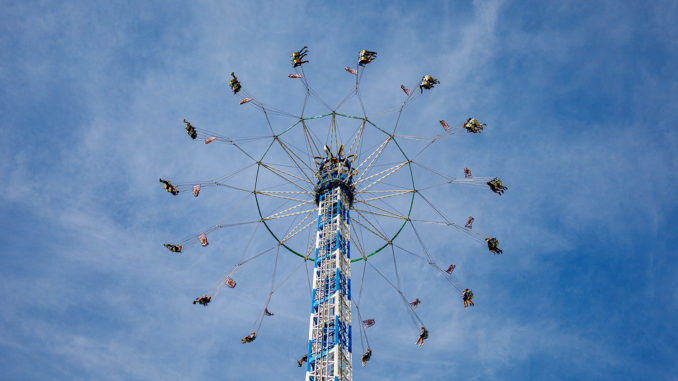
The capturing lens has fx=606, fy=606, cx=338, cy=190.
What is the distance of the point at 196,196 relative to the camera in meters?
60.2

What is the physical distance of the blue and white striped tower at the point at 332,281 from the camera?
4797 centimetres

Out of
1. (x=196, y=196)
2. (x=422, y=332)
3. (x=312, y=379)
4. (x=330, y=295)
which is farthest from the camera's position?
(x=196, y=196)

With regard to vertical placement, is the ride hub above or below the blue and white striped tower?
above

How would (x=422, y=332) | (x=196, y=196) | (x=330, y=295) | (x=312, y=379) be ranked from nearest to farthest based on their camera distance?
(x=312, y=379)
(x=330, y=295)
(x=422, y=332)
(x=196, y=196)

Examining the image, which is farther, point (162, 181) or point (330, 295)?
point (162, 181)

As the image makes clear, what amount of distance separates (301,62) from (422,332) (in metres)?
28.6

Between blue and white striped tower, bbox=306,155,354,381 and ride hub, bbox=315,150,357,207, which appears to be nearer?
blue and white striped tower, bbox=306,155,354,381

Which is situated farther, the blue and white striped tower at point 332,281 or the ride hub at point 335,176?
the ride hub at point 335,176

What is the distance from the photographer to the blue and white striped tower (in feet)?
157

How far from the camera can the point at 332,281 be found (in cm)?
5297

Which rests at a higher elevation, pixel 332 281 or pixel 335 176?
pixel 335 176

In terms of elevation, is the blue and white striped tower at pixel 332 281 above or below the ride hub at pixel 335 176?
below

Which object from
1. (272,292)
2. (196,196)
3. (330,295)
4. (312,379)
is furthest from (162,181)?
(312,379)

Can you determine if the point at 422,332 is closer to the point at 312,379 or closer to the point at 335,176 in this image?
the point at 312,379
